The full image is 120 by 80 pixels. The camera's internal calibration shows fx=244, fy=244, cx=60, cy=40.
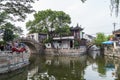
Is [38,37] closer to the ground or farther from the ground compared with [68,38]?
farther from the ground

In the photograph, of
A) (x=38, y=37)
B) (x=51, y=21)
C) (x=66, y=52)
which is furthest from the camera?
(x=38, y=37)

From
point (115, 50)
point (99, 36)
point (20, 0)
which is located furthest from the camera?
point (99, 36)

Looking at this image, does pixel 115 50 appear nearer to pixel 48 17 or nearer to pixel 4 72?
pixel 48 17

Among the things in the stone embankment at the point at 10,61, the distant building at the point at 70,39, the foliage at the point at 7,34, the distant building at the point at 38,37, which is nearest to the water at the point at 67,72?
the stone embankment at the point at 10,61

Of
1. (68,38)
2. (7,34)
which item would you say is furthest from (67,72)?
(68,38)

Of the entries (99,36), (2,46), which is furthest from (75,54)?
(2,46)

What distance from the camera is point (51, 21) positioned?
53.2 metres

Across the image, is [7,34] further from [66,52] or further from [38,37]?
[38,37]

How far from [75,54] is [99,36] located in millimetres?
21685

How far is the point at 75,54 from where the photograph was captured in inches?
1993

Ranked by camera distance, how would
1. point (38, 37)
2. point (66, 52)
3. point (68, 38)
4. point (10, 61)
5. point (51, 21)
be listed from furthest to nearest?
point (38, 37), point (68, 38), point (51, 21), point (66, 52), point (10, 61)

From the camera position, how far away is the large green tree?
5322cm

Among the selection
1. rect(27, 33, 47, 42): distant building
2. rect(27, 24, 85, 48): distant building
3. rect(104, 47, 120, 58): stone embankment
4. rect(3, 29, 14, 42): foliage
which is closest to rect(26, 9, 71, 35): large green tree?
rect(27, 24, 85, 48): distant building

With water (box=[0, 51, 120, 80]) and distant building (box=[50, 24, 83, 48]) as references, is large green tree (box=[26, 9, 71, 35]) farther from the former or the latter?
water (box=[0, 51, 120, 80])
